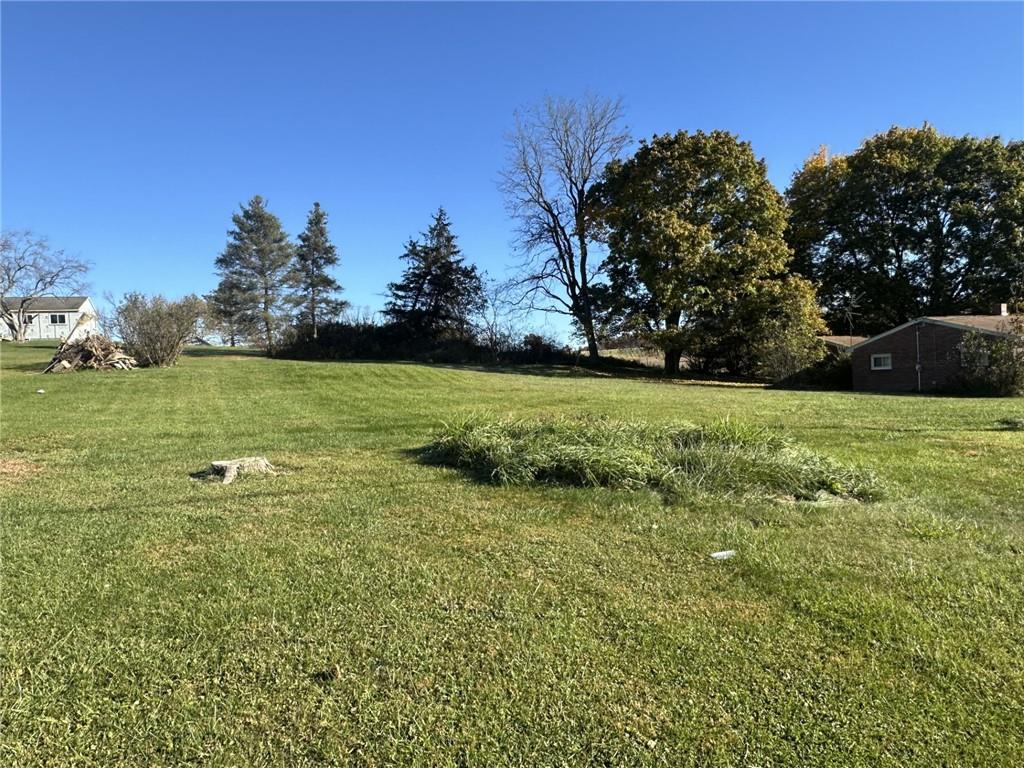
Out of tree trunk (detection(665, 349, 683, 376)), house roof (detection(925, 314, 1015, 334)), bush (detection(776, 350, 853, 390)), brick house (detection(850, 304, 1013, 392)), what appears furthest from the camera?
tree trunk (detection(665, 349, 683, 376))

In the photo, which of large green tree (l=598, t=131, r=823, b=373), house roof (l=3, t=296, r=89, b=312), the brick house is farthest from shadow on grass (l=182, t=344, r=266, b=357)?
house roof (l=3, t=296, r=89, b=312)

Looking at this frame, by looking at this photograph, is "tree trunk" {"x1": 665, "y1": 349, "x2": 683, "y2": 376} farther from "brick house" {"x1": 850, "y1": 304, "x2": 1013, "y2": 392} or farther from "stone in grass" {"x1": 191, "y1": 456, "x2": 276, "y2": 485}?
"stone in grass" {"x1": 191, "y1": 456, "x2": 276, "y2": 485}

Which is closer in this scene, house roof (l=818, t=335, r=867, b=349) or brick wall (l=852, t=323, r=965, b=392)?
brick wall (l=852, t=323, r=965, b=392)

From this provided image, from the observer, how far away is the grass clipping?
17.0ft

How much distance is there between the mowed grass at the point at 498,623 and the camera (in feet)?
6.80

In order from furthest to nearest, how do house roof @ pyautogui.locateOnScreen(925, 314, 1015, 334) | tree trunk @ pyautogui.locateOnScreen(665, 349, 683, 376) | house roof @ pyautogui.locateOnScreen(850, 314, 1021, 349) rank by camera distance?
tree trunk @ pyautogui.locateOnScreen(665, 349, 683, 376) < house roof @ pyautogui.locateOnScreen(925, 314, 1015, 334) < house roof @ pyautogui.locateOnScreen(850, 314, 1021, 349)

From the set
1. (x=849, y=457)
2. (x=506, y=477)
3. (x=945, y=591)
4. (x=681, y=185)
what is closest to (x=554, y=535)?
(x=506, y=477)

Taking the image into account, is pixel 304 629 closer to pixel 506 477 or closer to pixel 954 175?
pixel 506 477

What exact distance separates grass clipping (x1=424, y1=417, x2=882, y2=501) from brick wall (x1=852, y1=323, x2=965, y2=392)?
19074mm

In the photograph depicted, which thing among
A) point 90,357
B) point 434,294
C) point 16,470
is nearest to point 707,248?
point 434,294

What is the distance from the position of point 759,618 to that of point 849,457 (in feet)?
15.6

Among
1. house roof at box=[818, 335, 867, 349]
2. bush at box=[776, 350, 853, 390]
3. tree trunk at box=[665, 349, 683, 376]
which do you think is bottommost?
bush at box=[776, 350, 853, 390]

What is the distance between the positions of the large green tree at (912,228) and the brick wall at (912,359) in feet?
23.9

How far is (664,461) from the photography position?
5723 millimetres
